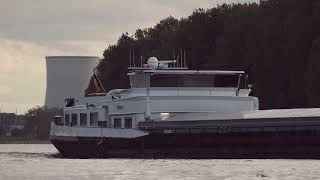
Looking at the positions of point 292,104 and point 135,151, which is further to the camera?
point 292,104

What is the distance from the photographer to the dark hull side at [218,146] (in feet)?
125

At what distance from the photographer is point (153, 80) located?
49.1m

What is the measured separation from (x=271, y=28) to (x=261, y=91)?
669 cm

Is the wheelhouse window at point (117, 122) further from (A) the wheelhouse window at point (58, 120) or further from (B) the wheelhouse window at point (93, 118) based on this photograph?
(A) the wheelhouse window at point (58, 120)

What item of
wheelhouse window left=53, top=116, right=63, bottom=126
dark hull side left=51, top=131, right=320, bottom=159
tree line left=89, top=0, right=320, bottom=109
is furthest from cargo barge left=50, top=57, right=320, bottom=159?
tree line left=89, top=0, right=320, bottom=109

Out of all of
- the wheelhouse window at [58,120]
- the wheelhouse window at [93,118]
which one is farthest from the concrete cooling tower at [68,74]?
the wheelhouse window at [93,118]

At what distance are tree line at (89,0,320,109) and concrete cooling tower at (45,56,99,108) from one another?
25797mm

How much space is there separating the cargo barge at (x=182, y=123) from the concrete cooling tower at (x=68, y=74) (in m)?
69.6

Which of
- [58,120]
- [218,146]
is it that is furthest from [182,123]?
[58,120]

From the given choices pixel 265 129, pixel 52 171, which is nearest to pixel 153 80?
pixel 265 129

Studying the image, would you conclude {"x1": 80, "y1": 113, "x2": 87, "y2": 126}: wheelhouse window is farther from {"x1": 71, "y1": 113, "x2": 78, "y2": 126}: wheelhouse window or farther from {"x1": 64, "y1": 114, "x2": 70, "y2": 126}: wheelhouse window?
{"x1": 64, "y1": 114, "x2": 70, "y2": 126}: wheelhouse window

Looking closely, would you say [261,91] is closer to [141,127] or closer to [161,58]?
[161,58]

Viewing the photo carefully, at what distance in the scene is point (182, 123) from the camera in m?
41.6

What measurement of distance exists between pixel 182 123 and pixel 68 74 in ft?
287
